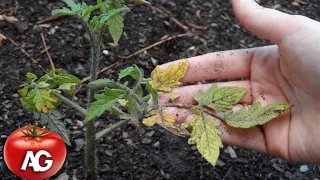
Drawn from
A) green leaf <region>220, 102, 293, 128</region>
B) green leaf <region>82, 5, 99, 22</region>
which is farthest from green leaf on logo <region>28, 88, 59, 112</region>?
green leaf <region>220, 102, 293, 128</region>

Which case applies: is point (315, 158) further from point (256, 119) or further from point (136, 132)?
point (136, 132)

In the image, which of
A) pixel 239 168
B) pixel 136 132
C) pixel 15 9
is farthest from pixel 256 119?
pixel 15 9

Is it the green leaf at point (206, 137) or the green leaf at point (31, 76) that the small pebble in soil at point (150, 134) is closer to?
the green leaf at point (206, 137)

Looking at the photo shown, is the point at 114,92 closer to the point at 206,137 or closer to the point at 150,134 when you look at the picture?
the point at 206,137

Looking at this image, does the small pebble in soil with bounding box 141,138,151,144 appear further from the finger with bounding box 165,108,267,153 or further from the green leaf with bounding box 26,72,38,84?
the green leaf with bounding box 26,72,38,84

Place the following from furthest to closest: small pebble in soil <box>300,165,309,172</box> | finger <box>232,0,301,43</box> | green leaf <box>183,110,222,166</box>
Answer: small pebble in soil <box>300,165,309,172</box> → finger <box>232,0,301,43</box> → green leaf <box>183,110,222,166</box>

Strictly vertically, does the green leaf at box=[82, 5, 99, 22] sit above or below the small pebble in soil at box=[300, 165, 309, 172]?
above

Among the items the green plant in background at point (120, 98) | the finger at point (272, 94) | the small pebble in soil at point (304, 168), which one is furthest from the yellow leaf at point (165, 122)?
the small pebble in soil at point (304, 168)
